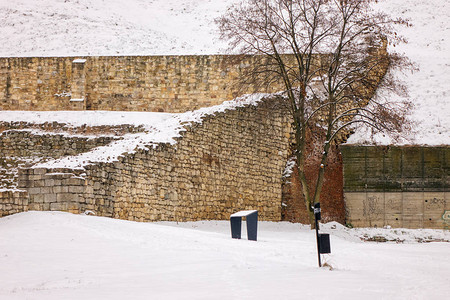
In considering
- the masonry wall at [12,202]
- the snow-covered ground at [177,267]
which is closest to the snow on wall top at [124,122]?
the masonry wall at [12,202]

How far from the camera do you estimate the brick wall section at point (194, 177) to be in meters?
15.4

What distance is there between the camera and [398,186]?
23062 millimetres

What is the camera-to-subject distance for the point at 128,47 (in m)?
35.3

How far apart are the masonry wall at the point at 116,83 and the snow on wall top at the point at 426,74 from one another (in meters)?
7.70

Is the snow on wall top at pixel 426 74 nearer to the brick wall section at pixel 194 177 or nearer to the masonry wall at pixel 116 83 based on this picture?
the brick wall section at pixel 194 177

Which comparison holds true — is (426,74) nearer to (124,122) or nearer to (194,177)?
(124,122)

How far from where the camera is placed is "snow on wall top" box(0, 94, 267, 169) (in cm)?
1681

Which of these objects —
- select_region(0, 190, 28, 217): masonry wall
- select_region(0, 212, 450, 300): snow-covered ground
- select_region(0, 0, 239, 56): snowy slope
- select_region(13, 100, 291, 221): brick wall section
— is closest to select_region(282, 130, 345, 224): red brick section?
select_region(13, 100, 291, 221): brick wall section

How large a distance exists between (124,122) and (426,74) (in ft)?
45.1

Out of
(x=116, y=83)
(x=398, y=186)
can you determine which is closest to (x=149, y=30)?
(x=116, y=83)

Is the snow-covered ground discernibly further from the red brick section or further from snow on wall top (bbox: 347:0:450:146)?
the red brick section

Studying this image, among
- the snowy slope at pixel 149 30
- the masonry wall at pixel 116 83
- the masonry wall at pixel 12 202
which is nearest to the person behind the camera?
the masonry wall at pixel 12 202

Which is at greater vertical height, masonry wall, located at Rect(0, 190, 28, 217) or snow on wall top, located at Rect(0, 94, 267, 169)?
snow on wall top, located at Rect(0, 94, 267, 169)

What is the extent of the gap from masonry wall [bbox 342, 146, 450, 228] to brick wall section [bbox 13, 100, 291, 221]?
2.79 meters
